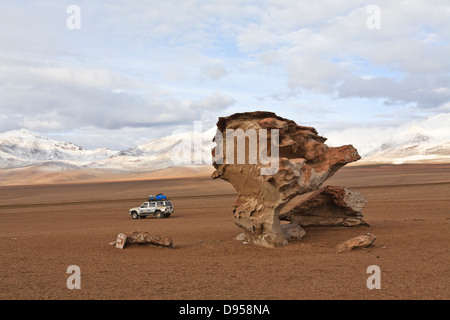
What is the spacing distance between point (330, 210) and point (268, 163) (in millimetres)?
7214

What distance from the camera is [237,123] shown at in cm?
1750

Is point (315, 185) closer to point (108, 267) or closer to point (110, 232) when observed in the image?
point (108, 267)

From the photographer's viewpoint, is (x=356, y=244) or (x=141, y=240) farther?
(x=141, y=240)

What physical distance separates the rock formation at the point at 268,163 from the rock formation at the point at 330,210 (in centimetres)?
283

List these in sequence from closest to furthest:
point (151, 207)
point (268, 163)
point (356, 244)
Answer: point (356, 244) < point (268, 163) < point (151, 207)

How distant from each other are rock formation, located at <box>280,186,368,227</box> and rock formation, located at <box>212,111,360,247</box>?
9.30 feet

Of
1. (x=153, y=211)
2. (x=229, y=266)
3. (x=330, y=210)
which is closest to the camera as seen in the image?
(x=229, y=266)

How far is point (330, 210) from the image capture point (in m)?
A: 22.3

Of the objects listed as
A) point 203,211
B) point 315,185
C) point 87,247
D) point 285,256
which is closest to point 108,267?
point 87,247

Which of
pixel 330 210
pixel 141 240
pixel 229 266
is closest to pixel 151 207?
pixel 330 210

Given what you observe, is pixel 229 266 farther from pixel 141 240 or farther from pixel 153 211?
pixel 153 211

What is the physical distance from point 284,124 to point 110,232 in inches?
474

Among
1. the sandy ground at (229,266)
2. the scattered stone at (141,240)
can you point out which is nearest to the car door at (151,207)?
the sandy ground at (229,266)

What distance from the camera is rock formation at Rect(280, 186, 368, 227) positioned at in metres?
21.5
